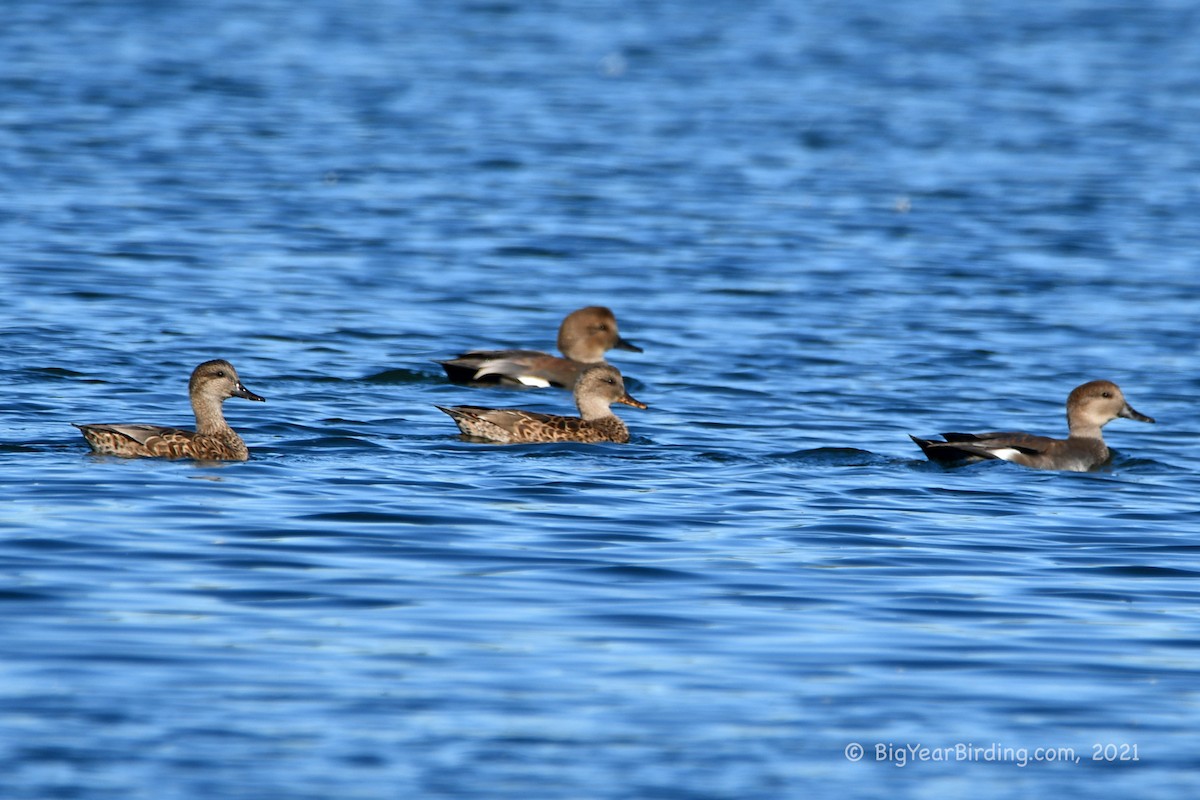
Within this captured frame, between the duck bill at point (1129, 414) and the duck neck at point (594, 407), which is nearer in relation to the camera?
the duck neck at point (594, 407)

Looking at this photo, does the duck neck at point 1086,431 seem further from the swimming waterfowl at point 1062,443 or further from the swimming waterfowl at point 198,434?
the swimming waterfowl at point 198,434

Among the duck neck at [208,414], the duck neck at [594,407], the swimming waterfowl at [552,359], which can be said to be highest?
the swimming waterfowl at [552,359]

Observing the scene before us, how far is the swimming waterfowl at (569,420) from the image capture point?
13.3 m

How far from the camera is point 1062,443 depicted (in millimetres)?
13758

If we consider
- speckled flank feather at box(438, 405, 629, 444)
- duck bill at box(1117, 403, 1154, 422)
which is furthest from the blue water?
duck bill at box(1117, 403, 1154, 422)

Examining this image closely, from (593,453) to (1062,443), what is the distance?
3146mm

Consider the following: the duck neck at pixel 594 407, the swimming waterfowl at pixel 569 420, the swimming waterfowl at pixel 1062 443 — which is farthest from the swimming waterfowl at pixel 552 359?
the swimming waterfowl at pixel 1062 443

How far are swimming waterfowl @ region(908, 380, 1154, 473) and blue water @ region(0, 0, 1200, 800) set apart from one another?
0.19m

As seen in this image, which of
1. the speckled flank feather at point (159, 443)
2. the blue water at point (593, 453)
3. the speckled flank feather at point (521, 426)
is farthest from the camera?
the speckled flank feather at point (521, 426)

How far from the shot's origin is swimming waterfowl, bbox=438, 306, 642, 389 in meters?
16.0

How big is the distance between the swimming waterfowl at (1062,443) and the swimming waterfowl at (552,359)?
395 centimetres

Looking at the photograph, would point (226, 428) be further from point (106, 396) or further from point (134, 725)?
point (134, 725)

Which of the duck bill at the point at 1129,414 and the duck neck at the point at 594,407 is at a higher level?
the duck bill at the point at 1129,414

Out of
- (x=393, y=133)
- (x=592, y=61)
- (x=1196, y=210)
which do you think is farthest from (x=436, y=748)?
(x=592, y=61)
